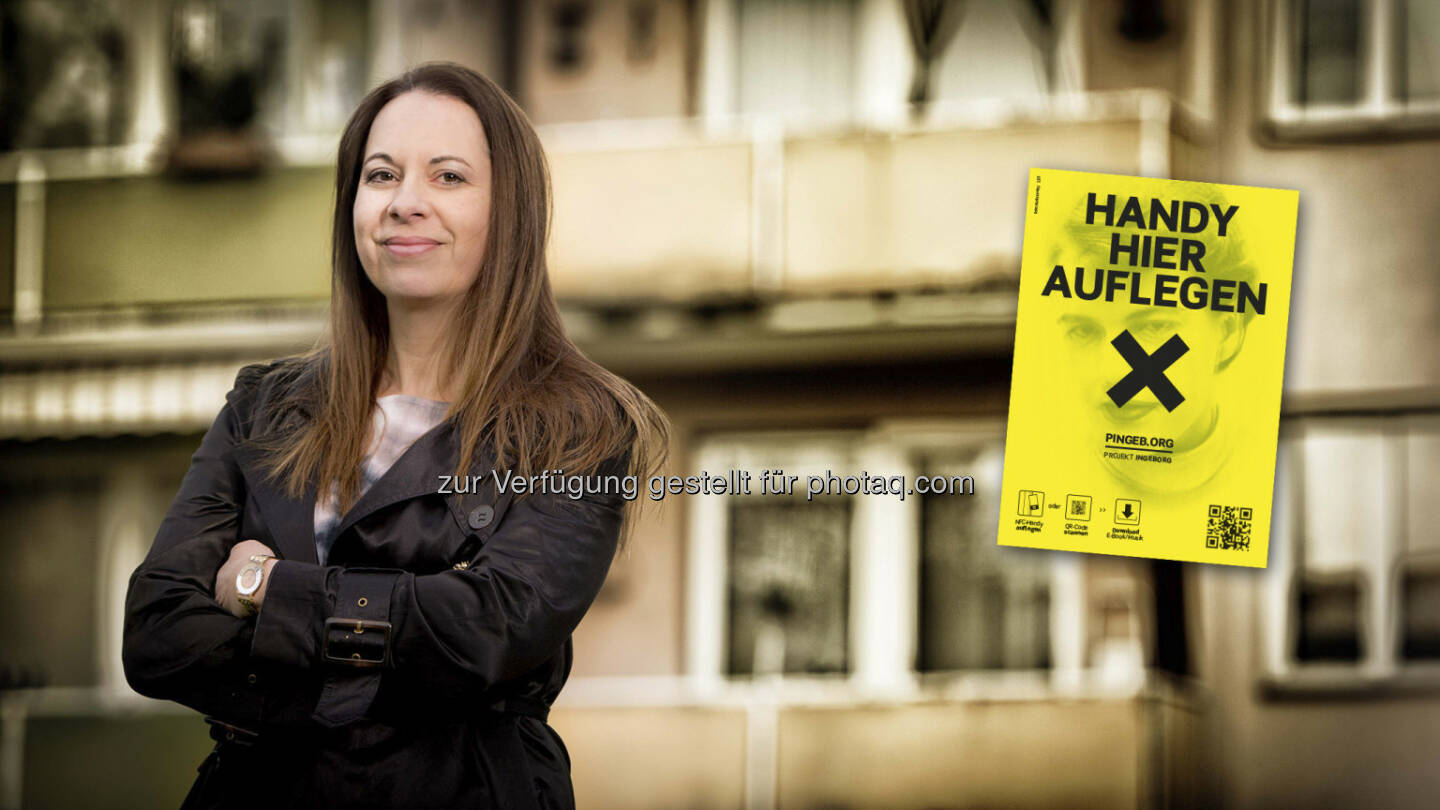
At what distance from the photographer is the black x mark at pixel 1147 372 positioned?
10.8ft

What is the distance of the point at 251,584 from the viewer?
104 inches

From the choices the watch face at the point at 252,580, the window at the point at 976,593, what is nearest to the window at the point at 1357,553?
the window at the point at 976,593

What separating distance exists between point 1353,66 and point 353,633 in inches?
390

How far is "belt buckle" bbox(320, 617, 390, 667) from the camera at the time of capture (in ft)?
8.31

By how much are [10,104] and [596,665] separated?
4.72 meters

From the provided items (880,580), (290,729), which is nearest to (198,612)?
(290,729)

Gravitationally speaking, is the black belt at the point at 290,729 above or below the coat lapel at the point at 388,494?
below

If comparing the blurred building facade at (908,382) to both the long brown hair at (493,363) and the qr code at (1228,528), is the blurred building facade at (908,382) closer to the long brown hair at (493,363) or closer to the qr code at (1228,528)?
the qr code at (1228,528)

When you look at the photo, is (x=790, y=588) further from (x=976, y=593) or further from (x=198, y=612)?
(x=198, y=612)

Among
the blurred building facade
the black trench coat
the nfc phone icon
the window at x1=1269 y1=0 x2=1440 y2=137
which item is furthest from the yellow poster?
the window at x1=1269 y1=0 x2=1440 y2=137

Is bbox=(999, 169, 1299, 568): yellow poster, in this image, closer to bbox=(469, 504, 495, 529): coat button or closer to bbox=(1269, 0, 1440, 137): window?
bbox=(469, 504, 495, 529): coat button

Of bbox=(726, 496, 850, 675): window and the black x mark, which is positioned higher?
the black x mark

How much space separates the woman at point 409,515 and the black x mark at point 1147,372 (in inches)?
31.4

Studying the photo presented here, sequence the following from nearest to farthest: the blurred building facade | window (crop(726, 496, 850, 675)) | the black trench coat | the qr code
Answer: the black trench coat < the qr code < the blurred building facade < window (crop(726, 496, 850, 675))
